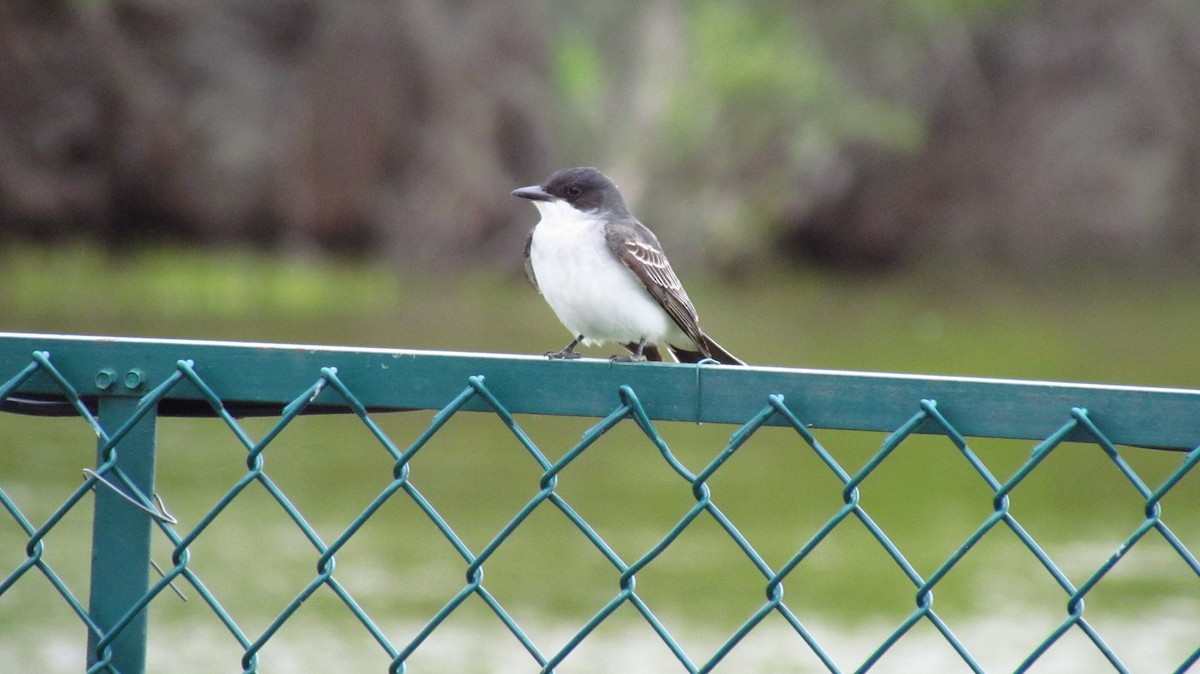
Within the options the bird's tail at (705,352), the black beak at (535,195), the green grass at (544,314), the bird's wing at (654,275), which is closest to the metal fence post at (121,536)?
the bird's tail at (705,352)

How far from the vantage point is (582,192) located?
4.98 m

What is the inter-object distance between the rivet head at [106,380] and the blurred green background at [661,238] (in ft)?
18.2

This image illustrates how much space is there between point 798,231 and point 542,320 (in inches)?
498

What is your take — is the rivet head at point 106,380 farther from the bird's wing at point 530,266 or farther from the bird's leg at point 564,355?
the bird's wing at point 530,266

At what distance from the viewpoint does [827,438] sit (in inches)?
526

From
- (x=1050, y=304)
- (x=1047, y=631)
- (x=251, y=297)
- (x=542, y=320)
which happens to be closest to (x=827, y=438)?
(x=1047, y=631)

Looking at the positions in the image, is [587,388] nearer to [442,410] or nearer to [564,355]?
[442,410]

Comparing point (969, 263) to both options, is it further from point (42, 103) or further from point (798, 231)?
point (42, 103)

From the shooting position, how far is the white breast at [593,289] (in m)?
4.49

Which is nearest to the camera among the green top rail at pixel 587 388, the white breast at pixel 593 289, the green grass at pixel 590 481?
the green top rail at pixel 587 388

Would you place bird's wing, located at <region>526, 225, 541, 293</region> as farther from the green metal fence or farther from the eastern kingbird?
the green metal fence

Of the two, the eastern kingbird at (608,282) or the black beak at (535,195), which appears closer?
the eastern kingbird at (608,282)

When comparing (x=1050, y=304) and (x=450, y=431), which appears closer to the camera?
(x=450, y=431)

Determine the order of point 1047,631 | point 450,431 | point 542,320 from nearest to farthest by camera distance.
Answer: point 1047,631, point 450,431, point 542,320
